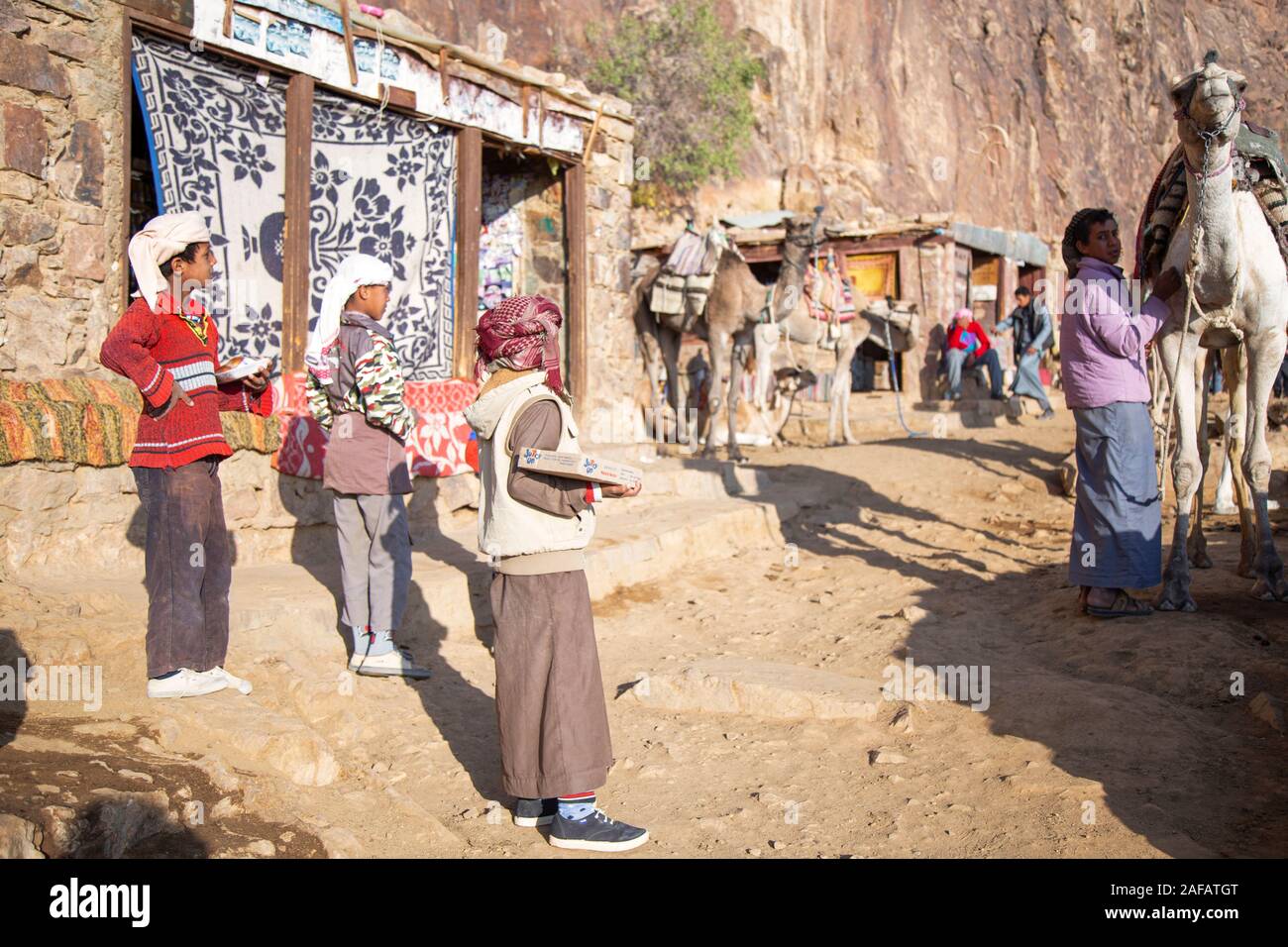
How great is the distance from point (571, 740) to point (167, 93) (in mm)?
5162

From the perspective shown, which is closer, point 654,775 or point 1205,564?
point 654,775

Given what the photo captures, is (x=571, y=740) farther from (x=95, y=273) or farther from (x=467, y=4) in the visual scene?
(x=467, y=4)

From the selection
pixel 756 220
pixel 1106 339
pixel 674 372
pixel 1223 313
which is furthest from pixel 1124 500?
pixel 756 220

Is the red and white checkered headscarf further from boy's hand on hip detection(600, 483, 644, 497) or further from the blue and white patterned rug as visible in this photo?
the blue and white patterned rug

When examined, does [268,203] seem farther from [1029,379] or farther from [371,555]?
[1029,379]

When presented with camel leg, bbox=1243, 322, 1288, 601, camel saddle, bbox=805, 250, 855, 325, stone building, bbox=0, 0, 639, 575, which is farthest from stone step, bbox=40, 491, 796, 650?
camel saddle, bbox=805, 250, 855, 325

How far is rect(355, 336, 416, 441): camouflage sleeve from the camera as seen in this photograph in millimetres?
4473

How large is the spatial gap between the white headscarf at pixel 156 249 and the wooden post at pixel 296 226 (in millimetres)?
3098

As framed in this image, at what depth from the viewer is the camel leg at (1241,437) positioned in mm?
5762

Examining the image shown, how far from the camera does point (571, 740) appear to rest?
3189 mm

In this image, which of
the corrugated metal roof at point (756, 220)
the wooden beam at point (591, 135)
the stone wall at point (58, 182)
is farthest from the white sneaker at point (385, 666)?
the corrugated metal roof at point (756, 220)

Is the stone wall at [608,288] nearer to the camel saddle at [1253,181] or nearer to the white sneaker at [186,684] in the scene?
the camel saddle at [1253,181]
